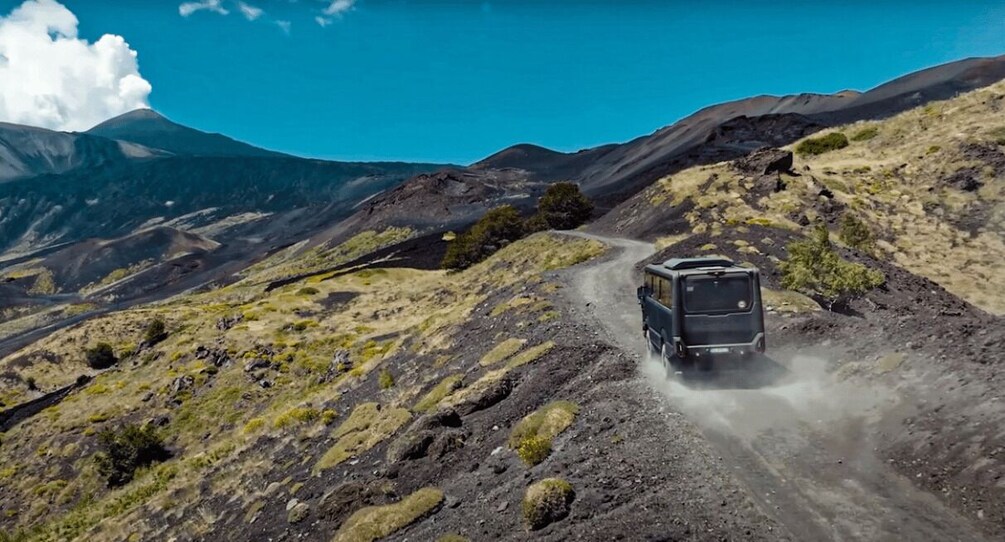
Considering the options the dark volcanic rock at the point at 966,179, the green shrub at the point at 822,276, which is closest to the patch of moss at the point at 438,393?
the green shrub at the point at 822,276

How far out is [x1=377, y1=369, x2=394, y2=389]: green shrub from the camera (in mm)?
32906

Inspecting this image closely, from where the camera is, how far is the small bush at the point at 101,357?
74.9 meters

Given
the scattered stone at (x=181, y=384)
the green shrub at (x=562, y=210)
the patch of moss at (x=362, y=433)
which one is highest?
the green shrub at (x=562, y=210)

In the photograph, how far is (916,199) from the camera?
6016 centimetres

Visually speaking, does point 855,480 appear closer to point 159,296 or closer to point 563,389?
point 563,389

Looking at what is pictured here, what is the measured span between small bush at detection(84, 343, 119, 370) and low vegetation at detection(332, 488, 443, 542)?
75.1 metres

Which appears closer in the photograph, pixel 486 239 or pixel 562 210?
pixel 486 239

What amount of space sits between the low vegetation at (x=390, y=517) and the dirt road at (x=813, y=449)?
7341 mm

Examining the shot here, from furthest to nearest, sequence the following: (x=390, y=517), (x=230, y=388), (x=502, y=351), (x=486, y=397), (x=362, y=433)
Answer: (x=230, y=388)
(x=502, y=351)
(x=362, y=433)
(x=486, y=397)
(x=390, y=517)

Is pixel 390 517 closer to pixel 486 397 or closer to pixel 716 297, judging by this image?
pixel 486 397

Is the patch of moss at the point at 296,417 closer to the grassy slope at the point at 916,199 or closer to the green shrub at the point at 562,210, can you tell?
the grassy slope at the point at 916,199

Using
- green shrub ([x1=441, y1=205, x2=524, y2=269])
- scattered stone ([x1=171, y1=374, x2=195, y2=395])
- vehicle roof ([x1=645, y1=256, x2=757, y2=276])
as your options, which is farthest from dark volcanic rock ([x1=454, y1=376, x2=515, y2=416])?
green shrub ([x1=441, y1=205, x2=524, y2=269])

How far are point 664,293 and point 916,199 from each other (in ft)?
184

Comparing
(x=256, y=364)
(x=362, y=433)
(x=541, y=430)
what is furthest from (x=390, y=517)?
(x=256, y=364)
